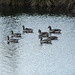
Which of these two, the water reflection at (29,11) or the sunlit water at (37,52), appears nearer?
the sunlit water at (37,52)

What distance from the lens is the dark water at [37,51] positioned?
3747cm

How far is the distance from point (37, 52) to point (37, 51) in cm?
41

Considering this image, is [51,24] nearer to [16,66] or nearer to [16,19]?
[16,19]

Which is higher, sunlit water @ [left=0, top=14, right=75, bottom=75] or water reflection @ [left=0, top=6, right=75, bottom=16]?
water reflection @ [left=0, top=6, right=75, bottom=16]

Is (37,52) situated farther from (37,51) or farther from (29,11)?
(29,11)

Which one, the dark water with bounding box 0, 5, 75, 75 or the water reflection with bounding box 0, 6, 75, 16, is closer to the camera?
the dark water with bounding box 0, 5, 75, 75

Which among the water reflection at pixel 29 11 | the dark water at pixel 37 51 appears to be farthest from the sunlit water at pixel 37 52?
the water reflection at pixel 29 11

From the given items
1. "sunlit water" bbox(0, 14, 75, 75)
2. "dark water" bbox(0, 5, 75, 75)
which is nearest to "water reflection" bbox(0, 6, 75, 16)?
"dark water" bbox(0, 5, 75, 75)

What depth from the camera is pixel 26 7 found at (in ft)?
239

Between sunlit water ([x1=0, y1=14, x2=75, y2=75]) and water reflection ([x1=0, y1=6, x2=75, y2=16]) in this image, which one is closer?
sunlit water ([x1=0, y1=14, x2=75, y2=75])

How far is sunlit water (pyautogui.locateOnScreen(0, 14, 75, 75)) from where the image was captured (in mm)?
37416

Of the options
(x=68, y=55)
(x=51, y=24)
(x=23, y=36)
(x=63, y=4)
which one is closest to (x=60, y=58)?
(x=68, y=55)

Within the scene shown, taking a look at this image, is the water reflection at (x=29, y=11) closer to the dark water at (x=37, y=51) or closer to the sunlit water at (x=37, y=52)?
the dark water at (x=37, y=51)

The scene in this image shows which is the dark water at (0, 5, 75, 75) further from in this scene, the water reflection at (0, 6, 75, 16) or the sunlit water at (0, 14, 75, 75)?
the water reflection at (0, 6, 75, 16)
